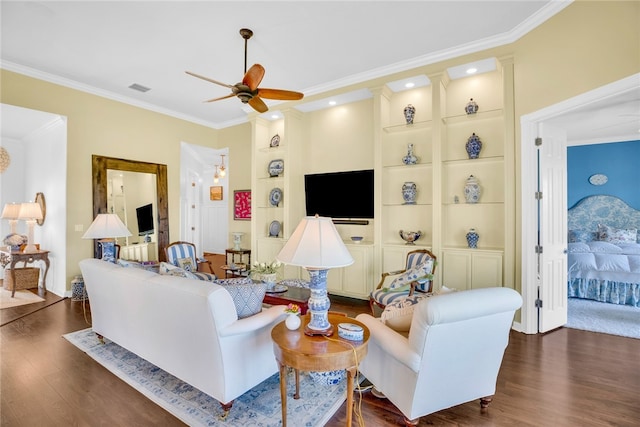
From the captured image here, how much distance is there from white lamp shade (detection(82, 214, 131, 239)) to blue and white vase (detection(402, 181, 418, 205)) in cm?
370

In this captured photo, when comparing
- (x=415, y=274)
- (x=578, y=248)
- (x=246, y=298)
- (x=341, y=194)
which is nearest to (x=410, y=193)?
(x=341, y=194)

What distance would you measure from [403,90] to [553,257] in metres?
3.02

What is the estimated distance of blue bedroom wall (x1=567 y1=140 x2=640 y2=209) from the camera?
603cm

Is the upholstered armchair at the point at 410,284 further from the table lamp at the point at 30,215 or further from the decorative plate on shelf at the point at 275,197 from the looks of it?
the table lamp at the point at 30,215

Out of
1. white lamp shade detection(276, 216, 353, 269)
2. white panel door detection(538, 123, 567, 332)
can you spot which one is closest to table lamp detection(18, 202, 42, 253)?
white lamp shade detection(276, 216, 353, 269)

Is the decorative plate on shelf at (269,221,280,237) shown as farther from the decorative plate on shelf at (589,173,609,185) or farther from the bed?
A: the decorative plate on shelf at (589,173,609,185)

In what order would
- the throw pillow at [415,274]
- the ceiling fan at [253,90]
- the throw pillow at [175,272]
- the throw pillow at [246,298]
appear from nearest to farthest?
the throw pillow at [246,298]
the throw pillow at [175,272]
the ceiling fan at [253,90]
the throw pillow at [415,274]

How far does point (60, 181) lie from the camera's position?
4.97 m

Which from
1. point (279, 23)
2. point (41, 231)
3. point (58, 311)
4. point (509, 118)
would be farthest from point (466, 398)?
point (41, 231)

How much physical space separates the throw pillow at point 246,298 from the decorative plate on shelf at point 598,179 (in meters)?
7.46

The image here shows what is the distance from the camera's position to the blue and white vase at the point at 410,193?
446cm

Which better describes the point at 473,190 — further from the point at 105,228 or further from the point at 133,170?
the point at 133,170

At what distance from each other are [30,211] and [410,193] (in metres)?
6.33

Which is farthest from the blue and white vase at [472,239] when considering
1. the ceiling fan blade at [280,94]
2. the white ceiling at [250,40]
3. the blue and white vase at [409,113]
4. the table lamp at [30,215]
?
the table lamp at [30,215]
